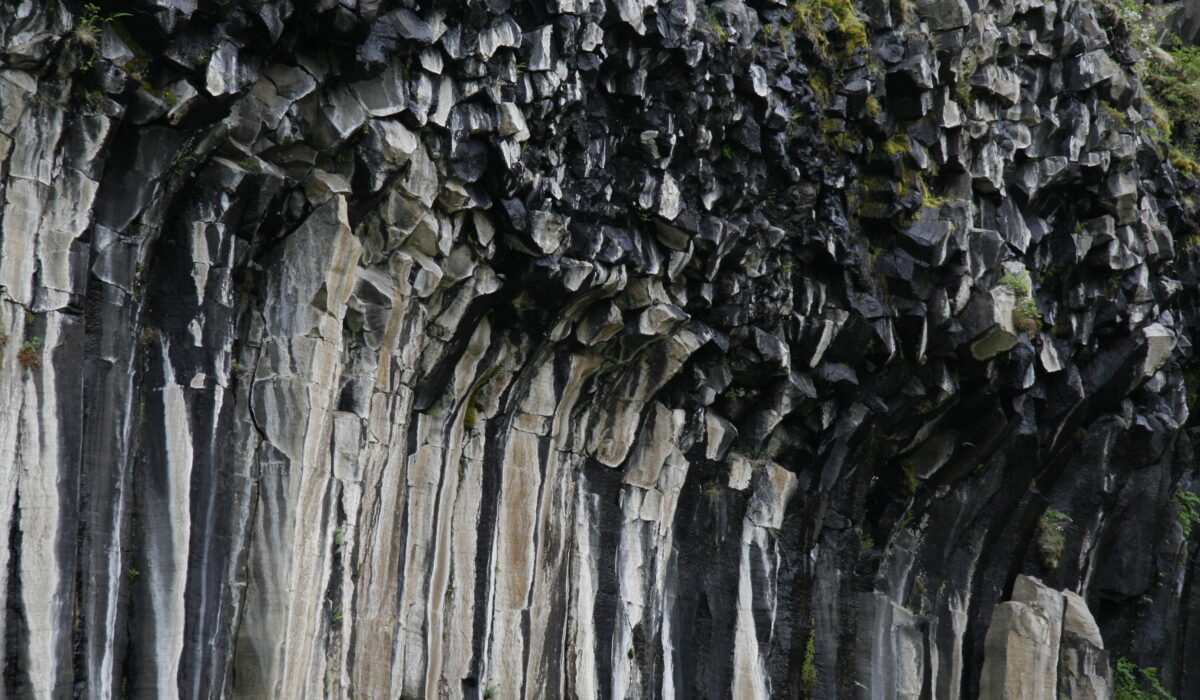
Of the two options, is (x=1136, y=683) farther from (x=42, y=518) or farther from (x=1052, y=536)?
(x=42, y=518)

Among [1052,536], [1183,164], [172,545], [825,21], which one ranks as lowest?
[172,545]

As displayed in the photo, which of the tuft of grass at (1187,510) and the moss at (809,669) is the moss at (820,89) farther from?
the tuft of grass at (1187,510)

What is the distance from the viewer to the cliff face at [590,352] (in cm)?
1027

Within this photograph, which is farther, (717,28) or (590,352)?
(590,352)

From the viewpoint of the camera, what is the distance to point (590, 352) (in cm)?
1527

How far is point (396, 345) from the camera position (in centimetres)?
1289

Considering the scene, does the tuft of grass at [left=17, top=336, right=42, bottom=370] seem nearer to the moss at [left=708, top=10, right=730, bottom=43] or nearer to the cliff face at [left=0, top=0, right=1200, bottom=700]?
the cliff face at [left=0, top=0, right=1200, bottom=700]

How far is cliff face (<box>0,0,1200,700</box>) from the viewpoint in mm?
10273

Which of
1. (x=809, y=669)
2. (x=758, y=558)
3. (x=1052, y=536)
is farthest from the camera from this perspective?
(x=1052, y=536)

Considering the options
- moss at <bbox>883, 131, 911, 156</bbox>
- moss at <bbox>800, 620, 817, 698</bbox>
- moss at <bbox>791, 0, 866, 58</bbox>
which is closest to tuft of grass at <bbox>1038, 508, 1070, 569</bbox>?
moss at <bbox>800, 620, 817, 698</bbox>

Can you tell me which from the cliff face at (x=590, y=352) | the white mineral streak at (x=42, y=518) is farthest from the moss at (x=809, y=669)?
the white mineral streak at (x=42, y=518)

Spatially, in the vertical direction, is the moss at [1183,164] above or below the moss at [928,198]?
above

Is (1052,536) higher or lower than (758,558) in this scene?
higher

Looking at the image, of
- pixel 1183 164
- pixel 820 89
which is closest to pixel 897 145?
pixel 820 89
